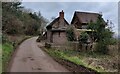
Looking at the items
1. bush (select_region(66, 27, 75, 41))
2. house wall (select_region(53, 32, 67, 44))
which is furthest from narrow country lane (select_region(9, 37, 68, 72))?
house wall (select_region(53, 32, 67, 44))

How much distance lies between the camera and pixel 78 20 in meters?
56.3

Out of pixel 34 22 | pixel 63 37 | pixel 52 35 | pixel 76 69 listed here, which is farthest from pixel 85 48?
pixel 34 22

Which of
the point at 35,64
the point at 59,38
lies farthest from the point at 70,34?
the point at 35,64

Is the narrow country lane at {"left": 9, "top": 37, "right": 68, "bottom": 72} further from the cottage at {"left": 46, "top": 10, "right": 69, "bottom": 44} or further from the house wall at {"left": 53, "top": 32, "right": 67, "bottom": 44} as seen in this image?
the cottage at {"left": 46, "top": 10, "right": 69, "bottom": 44}

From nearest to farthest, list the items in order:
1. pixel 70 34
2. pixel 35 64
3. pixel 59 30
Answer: pixel 35 64, pixel 70 34, pixel 59 30

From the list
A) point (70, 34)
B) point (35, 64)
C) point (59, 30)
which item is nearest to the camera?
point (35, 64)

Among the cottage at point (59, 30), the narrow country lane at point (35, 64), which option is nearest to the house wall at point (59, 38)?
the cottage at point (59, 30)

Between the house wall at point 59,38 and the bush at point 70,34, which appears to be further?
the house wall at point 59,38

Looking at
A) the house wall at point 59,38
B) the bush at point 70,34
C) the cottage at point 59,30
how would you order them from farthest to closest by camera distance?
the cottage at point 59,30 < the house wall at point 59,38 < the bush at point 70,34

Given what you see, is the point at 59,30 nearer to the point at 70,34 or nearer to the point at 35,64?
the point at 70,34

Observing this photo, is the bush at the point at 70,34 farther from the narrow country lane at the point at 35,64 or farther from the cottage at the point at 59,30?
the narrow country lane at the point at 35,64

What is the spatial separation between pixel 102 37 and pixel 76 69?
65.4ft

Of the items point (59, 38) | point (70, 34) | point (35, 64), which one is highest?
point (70, 34)

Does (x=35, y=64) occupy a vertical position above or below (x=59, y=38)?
below
